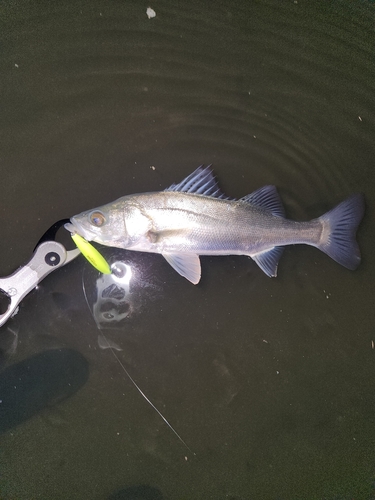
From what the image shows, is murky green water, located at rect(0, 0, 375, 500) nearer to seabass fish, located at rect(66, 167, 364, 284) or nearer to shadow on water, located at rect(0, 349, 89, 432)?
shadow on water, located at rect(0, 349, 89, 432)

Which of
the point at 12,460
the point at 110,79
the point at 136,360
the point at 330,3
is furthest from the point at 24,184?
the point at 330,3

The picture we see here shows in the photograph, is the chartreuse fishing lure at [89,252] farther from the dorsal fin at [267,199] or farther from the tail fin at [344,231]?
the tail fin at [344,231]

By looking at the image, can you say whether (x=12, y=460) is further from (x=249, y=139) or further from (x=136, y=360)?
(x=249, y=139)

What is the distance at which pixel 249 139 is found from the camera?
2740 mm

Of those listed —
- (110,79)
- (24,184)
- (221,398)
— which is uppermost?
(110,79)

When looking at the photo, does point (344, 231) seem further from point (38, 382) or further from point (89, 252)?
point (38, 382)

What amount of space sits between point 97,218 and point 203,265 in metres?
0.78

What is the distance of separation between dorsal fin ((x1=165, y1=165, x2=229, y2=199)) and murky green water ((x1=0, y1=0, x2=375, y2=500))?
213 millimetres

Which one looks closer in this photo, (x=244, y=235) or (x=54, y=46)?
(x=244, y=235)

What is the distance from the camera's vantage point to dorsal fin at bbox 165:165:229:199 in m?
2.48

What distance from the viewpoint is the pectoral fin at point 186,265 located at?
248 centimetres

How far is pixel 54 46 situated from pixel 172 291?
1821mm

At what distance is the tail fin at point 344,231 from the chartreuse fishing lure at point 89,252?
1395 mm

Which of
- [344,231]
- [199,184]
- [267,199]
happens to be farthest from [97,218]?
[344,231]
